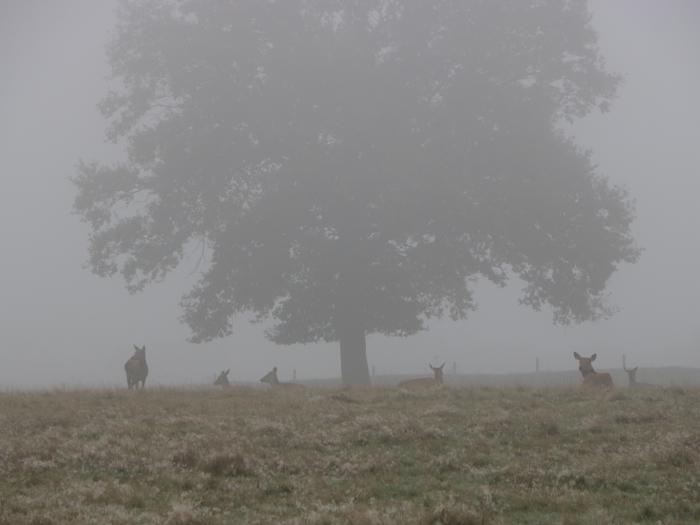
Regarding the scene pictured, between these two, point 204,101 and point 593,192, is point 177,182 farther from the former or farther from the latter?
point 593,192

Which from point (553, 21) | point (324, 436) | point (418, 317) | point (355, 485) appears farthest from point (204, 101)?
point (355, 485)

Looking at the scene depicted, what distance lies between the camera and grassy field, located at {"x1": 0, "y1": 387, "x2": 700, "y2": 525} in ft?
31.1

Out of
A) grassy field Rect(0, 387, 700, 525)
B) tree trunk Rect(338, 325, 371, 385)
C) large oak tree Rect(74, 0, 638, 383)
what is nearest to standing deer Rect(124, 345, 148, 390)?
large oak tree Rect(74, 0, 638, 383)

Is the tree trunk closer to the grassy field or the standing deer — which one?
the standing deer

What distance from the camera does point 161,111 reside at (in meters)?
35.5


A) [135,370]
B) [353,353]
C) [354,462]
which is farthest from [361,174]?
[354,462]

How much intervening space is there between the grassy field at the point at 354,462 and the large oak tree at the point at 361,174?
12660mm

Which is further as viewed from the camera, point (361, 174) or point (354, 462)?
point (361, 174)

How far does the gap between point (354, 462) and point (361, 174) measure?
20.0 meters

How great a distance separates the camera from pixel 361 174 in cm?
3108

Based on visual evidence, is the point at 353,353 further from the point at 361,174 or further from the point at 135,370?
the point at 135,370

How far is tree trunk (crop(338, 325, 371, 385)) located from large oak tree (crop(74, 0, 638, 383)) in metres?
0.08

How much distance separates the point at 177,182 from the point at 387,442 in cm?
2100

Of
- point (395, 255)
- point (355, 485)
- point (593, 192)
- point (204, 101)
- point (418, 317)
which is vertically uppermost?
point (204, 101)
